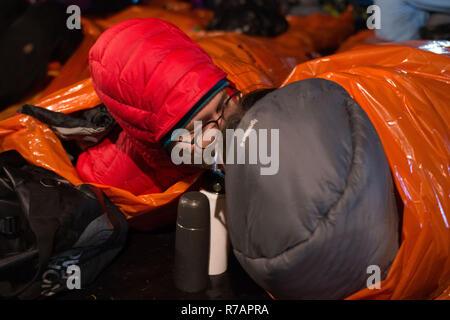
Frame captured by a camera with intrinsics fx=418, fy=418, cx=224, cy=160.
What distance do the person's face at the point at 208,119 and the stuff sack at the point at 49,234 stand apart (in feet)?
0.77

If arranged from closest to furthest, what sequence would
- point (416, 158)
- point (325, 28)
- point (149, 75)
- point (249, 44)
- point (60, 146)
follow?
point (416, 158) → point (149, 75) → point (60, 146) → point (249, 44) → point (325, 28)

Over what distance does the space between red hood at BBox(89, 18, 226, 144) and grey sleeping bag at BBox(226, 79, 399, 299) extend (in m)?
0.21

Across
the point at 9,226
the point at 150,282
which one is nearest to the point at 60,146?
the point at 9,226

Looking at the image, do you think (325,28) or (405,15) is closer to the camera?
(405,15)

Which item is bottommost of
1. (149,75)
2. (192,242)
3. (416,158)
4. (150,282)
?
(150,282)

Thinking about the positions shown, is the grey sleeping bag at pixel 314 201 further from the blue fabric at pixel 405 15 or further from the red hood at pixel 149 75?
the blue fabric at pixel 405 15

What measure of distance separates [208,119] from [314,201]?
1.06 feet

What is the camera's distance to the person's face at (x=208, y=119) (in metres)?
0.78

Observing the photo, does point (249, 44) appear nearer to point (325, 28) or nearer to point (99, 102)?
point (99, 102)

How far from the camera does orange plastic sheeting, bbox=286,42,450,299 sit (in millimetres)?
635

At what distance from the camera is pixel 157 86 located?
0.77 meters

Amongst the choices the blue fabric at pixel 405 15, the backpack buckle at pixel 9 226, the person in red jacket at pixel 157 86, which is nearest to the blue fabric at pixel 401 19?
the blue fabric at pixel 405 15

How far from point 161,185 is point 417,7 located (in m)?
1.04

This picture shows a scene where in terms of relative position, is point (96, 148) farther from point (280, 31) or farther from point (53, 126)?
point (280, 31)
